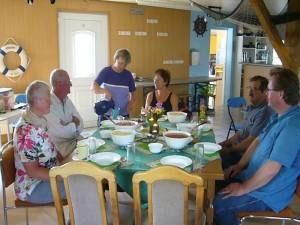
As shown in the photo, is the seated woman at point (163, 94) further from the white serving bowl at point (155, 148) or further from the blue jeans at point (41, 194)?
the blue jeans at point (41, 194)

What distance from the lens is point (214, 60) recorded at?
33.2 feet

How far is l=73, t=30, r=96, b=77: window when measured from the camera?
19.1 feet

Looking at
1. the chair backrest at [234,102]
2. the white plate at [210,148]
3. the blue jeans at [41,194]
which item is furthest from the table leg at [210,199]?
the chair backrest at [234,102]

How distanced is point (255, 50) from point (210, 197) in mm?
7727

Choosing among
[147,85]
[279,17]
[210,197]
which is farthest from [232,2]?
[210,197]

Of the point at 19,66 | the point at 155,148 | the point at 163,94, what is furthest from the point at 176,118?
the point at 19,66

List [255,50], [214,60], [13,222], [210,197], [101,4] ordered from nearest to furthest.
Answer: [210,197] < [13,222] < [101,4] < [255,50] < [214,60]

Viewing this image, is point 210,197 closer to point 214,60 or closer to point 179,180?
point 179,180

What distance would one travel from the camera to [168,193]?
1531 mm

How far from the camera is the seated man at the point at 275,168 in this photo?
187 centimetres

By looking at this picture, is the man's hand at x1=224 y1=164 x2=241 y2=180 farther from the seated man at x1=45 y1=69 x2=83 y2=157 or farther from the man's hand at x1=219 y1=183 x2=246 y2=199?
the seated man at x1=45 y1=69 x2=83 y2=157

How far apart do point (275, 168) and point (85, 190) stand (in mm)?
1077

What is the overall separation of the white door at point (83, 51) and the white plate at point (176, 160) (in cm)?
421

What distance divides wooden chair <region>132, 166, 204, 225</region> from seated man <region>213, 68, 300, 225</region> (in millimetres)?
553
